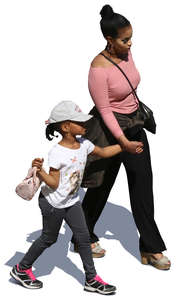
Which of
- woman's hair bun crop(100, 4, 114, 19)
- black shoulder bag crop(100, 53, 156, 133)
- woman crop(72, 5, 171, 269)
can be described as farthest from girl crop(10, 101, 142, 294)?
woman's hair bun crop(100, 4, 114, 19)

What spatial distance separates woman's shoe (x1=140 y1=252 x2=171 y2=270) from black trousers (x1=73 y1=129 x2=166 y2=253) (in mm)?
52

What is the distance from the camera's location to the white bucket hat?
788 centimetres

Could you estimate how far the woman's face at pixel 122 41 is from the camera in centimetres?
831

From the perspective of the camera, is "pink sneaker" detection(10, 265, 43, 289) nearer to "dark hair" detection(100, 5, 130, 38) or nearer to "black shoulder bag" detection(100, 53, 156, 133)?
"black shoulder bag" detection(100, 53, 156, 133)

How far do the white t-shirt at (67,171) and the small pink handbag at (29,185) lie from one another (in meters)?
0.15

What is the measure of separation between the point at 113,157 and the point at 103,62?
2.98 ft

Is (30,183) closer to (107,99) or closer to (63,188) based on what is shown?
(63,188)

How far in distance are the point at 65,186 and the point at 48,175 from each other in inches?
6.9

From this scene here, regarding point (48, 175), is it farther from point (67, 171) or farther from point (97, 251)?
point (97, 251)

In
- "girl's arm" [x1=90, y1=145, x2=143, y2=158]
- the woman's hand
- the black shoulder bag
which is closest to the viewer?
"girl's arm" [x1=90, y1=145, x2=143, y2=158]

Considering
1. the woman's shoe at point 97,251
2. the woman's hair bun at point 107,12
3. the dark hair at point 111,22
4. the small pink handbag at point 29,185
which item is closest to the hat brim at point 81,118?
the small pink handbag at point 29,185

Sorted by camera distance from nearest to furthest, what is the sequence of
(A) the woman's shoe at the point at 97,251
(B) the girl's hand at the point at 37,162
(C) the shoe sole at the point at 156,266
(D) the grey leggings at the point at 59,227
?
(B) the girl's hand at the point at 37,162 < (D) the grey leggings at the point at 59,227 < (C) the shoe sole at the point at 156,266 < (A) the woman's shoe at the point at 97,251

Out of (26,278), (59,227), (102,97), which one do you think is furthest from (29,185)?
(102,97)

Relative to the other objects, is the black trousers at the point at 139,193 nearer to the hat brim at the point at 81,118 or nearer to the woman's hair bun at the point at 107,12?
the hat brim at the point at 81,118
